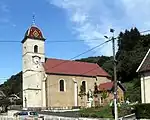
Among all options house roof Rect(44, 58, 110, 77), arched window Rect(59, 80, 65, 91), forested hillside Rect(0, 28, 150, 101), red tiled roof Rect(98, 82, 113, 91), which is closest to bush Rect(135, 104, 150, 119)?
red tiled roof Rect(98, 82, 113, 91)

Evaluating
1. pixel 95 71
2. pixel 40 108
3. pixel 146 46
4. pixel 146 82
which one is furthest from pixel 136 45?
pixel 146 82

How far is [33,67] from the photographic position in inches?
3302

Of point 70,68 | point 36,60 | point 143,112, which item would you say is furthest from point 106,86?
point 143,112

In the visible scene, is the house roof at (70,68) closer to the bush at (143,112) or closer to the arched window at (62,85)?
the arched window at (62,85)

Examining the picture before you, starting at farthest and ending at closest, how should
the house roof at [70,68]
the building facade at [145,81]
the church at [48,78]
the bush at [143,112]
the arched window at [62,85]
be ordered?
the arched window at [62,85], the house roof at [70,68], the church at [48,78], the building facade at [145,81], the bush at [143,112]

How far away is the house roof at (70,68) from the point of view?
8268 centimetres

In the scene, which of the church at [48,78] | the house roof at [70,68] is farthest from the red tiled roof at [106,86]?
the house roof at [70,68]

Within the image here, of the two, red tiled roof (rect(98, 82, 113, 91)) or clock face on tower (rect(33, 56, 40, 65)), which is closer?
red tiled roof (rect(98, 82, 113, 91))

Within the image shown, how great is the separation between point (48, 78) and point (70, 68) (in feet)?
25.7

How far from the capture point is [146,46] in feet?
377

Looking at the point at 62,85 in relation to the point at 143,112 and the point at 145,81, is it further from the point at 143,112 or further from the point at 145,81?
the point at 143,112

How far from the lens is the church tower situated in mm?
80750

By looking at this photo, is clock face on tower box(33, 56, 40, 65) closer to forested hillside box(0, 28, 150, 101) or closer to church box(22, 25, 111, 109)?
church box(22, 25, 111, 109)

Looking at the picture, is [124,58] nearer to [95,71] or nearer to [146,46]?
[146,46]
